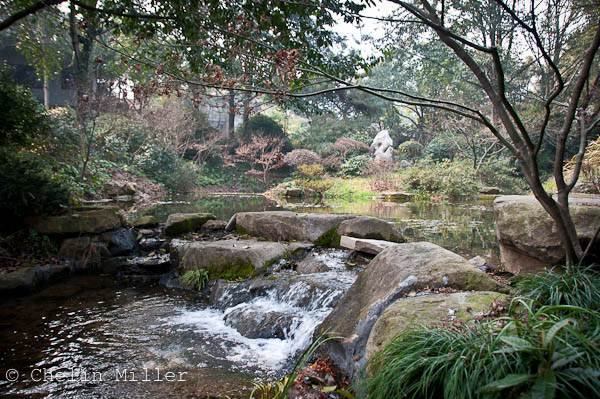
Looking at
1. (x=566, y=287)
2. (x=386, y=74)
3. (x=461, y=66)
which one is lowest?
(x=566, y=287)

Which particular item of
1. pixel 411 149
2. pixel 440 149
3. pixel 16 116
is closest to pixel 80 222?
pixel 16 116

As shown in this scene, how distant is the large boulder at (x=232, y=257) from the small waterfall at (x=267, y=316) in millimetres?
308

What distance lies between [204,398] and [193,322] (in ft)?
5.36

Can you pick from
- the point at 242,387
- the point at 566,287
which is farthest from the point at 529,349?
the point at 242,387

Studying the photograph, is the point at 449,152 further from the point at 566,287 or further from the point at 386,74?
the point at 566,287

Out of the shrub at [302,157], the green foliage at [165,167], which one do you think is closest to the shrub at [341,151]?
the shrub at [302,157]

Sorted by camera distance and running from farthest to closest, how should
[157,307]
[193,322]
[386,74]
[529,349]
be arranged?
1. [386,74]
2. [157,307]
3. [193,322]
4. [529,349]

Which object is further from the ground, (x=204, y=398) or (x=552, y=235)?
(x=552, y=235)

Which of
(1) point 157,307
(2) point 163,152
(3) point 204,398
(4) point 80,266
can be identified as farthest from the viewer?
(2) point 163,152

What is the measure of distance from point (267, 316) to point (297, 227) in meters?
2.82

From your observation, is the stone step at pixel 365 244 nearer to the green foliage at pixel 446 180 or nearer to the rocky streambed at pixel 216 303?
the rocky streambed at pixel 216 303

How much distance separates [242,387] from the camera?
8.77 feet

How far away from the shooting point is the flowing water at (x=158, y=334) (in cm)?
273

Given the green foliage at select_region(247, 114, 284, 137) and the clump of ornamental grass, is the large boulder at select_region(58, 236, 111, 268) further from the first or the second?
the green foliage at select_region(247, 114, 284, 137)
